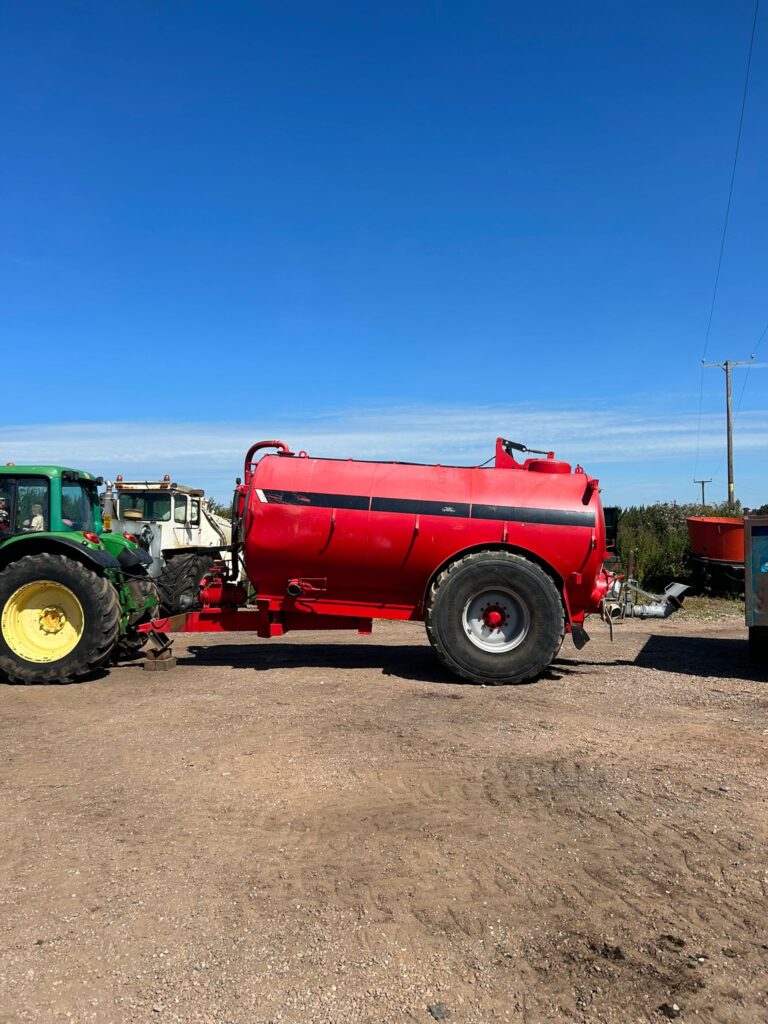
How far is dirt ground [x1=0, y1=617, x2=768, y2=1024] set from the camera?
2.81 m

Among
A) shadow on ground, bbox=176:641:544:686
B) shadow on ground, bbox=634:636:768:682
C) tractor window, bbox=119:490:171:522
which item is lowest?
shadow on ground, bbox=634:636:768:682

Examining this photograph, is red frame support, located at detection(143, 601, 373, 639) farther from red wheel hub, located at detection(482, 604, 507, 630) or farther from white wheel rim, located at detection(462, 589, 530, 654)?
red wheel hub, located at detection(482, 604, 507, 630)

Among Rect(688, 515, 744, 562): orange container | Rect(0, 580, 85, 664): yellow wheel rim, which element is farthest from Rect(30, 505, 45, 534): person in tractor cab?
Rect(688, 515, 744, 562): orange container

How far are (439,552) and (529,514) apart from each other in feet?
3.36

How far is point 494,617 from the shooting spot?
795cm

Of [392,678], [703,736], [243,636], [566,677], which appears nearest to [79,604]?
[392,678]

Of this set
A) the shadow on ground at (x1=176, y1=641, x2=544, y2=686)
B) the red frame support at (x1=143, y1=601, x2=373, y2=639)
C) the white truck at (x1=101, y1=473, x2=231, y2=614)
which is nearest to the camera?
the red frame support at (x1=143, y1=601, x2=373, y2=639)

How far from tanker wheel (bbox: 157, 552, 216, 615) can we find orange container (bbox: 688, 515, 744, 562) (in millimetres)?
9929

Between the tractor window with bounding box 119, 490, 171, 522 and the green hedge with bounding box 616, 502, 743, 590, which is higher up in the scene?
the tractor window with bounding box 119, 490, 171, 522

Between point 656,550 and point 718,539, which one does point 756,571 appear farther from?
point 656,550

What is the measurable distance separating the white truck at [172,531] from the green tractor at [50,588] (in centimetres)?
232

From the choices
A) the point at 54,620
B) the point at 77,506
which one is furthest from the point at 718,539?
the point at 54,620

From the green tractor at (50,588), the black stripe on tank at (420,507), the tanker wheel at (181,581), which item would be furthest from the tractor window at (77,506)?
the black stripe on tank at (420,507)

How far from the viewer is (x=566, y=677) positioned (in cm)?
840
